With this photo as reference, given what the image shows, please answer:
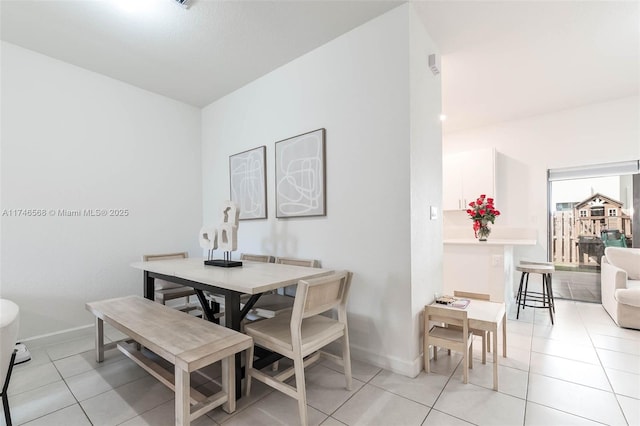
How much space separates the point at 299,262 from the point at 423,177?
52.8 inches

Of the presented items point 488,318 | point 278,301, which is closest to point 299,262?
point 278,301

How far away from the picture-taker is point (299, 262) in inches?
106

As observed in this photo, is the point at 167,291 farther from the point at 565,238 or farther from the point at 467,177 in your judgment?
the point at 565,238

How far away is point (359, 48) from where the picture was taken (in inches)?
94.9

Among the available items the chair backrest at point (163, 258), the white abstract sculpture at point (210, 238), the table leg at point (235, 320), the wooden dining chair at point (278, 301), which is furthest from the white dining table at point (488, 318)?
the chair backrest at point (163, 258)

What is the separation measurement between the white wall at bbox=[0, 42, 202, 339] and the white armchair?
5190 mm

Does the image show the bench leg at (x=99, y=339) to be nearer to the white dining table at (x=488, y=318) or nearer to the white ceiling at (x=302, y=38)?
the white ceiling at (x=302, y=38)

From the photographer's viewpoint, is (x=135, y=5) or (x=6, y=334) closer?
(x=6, y=334)

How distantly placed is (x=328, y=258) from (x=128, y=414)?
1710mm

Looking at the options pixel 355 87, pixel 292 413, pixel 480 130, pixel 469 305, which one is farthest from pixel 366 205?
pixel 480 130

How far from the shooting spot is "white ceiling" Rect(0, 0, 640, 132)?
7.24 feet

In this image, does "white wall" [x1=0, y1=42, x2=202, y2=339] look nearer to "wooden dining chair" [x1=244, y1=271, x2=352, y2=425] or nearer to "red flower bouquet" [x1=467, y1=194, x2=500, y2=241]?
"wooden dining chair" [x1=244, y1=271, x2=352, y2=425]

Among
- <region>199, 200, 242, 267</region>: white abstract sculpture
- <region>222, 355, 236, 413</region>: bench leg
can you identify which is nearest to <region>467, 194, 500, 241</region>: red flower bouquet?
<region>199, 200, 242, 267</region>: white abstract sculpture

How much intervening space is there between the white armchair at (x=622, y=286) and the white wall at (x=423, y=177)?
83.5 inches
